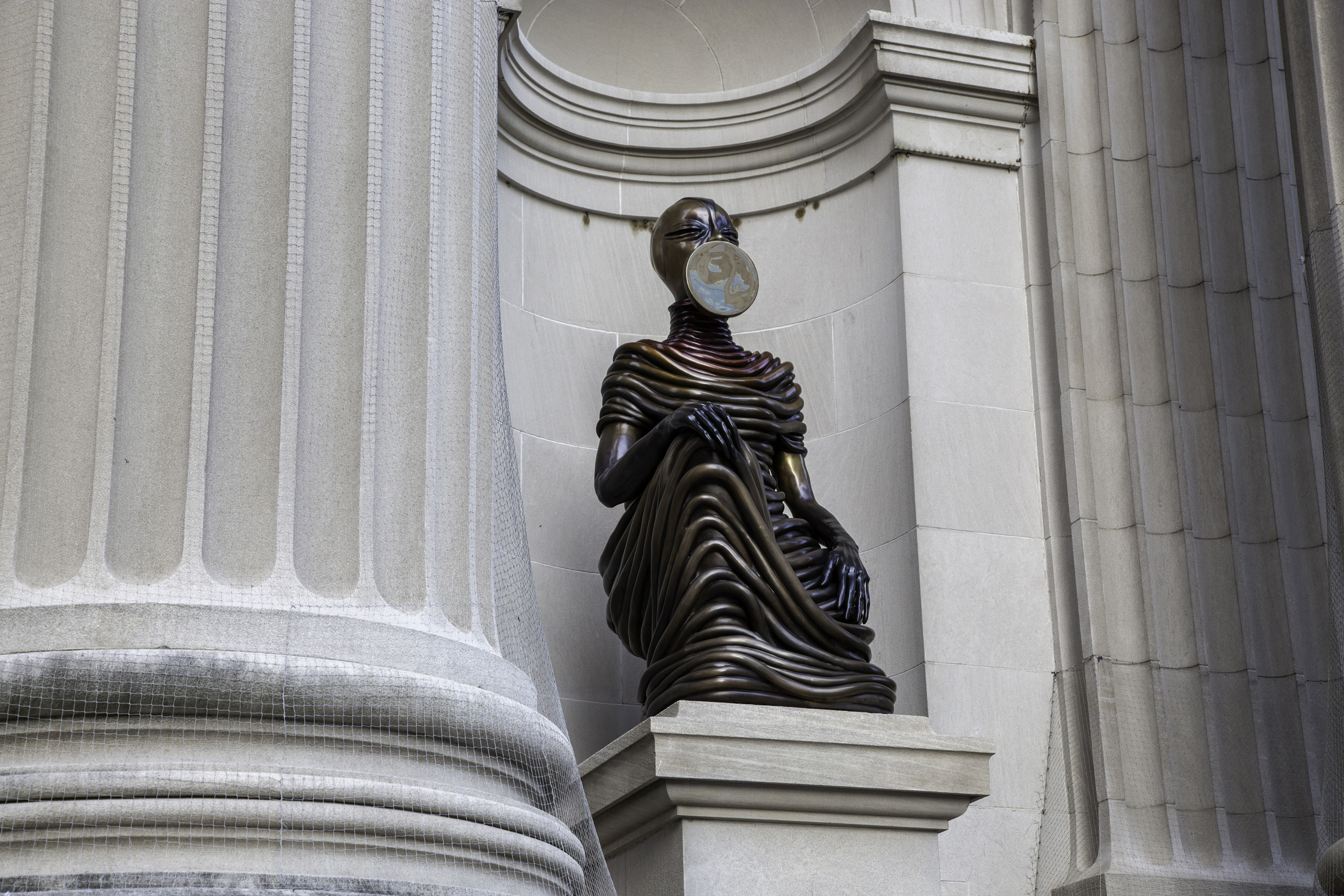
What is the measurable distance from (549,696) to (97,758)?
4.46 ft

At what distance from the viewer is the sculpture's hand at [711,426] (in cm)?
542

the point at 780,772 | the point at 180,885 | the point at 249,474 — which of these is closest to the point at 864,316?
the point at 780,772

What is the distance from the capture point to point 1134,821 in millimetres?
6156

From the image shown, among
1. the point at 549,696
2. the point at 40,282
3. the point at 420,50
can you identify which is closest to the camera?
the point at 40,282

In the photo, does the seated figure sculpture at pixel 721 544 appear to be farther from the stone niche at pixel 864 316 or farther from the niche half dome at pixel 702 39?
the niche half dome at pixel 702 39

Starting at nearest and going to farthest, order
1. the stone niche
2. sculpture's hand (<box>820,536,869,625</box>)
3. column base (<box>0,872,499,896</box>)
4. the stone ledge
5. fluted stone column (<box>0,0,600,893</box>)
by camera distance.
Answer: column base (<box>0,872,499,896</box>), fluted stone column (<box>0,0,600,893</box>), the stone ledge, sculpture's hand (<box>820,536,869,625</box>), the stone niche

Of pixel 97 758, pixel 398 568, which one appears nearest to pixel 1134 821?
pixel 398 568

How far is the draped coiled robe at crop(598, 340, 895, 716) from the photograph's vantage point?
529 centimetres

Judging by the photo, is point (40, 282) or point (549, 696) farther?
point (549, 696)

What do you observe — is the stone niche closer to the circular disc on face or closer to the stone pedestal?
the circular disc on face

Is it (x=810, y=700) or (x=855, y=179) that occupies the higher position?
(x=855, y=179)

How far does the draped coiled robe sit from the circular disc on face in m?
0.43

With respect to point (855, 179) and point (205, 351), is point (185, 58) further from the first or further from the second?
point (855, 179)

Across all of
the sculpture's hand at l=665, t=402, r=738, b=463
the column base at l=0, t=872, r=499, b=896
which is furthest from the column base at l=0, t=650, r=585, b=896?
the sculpture's hand at l=665, t=402, r=738, b=463
